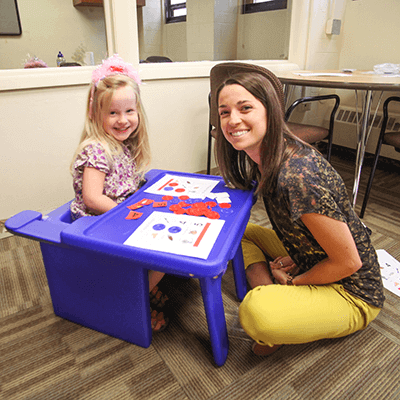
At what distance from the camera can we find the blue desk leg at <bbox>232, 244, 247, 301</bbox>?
1200mm

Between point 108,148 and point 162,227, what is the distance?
41cm

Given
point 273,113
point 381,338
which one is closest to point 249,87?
point 273,113

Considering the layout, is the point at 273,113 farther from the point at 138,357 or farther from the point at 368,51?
the point at 368,51

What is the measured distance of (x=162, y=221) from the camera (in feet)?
3.07

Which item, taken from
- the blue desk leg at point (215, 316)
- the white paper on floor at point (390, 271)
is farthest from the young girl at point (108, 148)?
the white paper on floor at point (390, 271)

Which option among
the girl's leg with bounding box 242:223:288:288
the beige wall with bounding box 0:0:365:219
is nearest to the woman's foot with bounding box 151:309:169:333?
the girl's leg with bounding box 242:223:288:288

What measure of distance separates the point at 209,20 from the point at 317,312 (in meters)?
3.53

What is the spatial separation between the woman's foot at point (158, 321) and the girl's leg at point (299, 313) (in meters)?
0.29

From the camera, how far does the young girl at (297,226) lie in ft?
2.88

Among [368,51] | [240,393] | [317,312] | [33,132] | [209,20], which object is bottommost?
[240,393]

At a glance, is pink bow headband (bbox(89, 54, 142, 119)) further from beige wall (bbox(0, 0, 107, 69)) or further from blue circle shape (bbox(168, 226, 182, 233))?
beige wall (bbox(0, 0, 107, 69))

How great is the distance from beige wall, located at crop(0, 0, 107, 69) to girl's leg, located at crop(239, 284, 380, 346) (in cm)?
354

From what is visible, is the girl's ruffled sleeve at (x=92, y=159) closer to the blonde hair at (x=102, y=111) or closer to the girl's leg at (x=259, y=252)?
the blonde hair at (x=102, y=111)

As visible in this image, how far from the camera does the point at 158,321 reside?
111 cm
